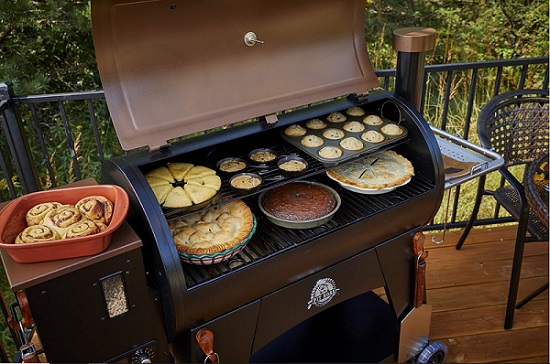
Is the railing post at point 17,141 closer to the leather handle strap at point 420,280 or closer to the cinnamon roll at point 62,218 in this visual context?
the cinnamon roll at point 62,218

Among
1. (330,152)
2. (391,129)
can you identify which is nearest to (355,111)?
(391,129)

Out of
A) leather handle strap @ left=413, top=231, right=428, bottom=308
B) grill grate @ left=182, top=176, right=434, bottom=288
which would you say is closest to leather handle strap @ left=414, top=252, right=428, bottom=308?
leather handle strap @ left=413, top=231, right=428, bottom=308

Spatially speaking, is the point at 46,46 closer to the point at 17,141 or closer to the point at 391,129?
the point at 17,141

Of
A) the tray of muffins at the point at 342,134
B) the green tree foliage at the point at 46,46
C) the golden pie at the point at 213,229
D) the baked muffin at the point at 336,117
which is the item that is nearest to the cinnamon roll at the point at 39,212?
the golden pie at the point at 213,229

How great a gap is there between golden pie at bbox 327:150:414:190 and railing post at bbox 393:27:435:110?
0.26 meters

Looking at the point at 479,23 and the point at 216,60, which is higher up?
the point at 216,60

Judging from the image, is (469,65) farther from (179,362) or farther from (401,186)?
(179,362)

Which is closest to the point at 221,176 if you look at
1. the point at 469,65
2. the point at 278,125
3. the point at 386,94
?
the point at 278,125

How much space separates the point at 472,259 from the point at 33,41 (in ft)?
12.0

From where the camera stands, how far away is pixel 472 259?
3.06 meters

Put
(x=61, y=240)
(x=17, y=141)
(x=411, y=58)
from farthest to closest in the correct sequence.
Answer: (x=17, y=141) < (x=411, y=58) < (x=61, y=240)

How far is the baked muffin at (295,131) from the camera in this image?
6.52 ft

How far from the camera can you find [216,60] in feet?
5.78

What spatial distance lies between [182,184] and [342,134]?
693mm
